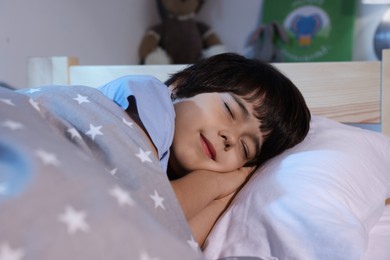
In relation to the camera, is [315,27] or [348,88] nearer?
[348,88]

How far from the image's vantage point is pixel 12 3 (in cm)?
127

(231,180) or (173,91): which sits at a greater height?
(173,91)

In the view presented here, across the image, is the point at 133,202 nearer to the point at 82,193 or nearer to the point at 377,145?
the point at 82,193

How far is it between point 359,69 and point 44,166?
2.69 feet

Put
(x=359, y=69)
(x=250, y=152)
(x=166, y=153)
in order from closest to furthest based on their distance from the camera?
1. (x=166, y=153)
2. (x=250, y=152)
3. (x=359, y=69)

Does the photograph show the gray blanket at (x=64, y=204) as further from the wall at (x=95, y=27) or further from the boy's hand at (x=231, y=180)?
the wall at (x=95, y=27)

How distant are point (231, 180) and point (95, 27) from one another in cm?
100

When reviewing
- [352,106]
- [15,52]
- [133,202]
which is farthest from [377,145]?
[15,52]

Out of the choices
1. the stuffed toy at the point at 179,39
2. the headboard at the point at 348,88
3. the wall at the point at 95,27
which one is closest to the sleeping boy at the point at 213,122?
the headboard at the point at 348,88

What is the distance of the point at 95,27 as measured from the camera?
165 cm

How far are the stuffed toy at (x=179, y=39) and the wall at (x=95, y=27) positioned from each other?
2.3 inches

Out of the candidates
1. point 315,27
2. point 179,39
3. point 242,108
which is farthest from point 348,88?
point 179,39

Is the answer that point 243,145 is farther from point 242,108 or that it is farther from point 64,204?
point 64,204

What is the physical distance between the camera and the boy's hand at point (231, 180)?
2.70ft
